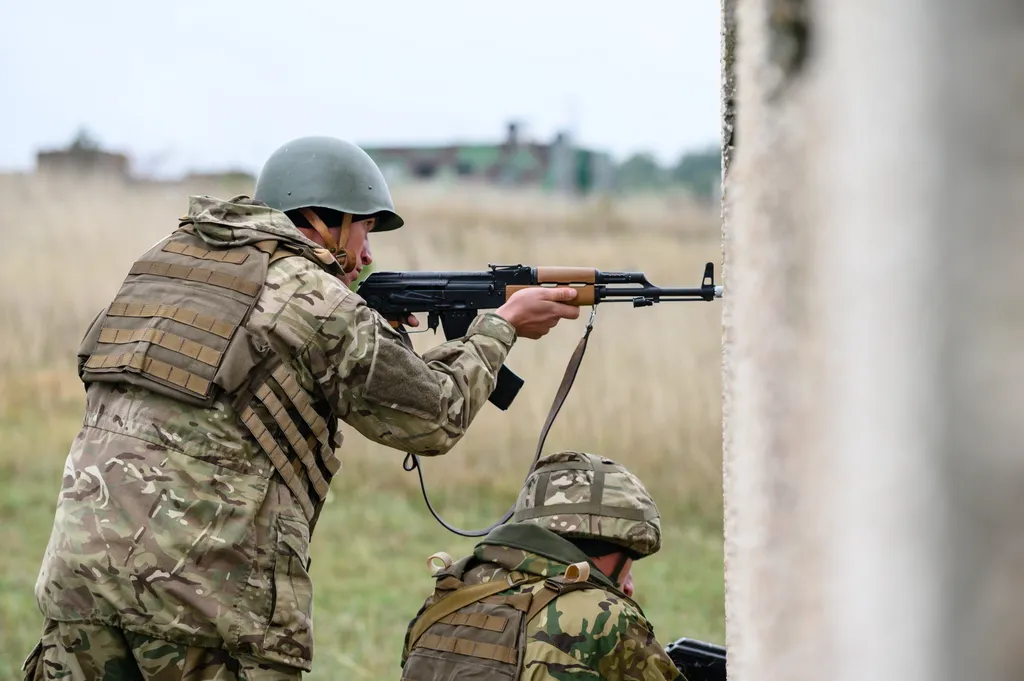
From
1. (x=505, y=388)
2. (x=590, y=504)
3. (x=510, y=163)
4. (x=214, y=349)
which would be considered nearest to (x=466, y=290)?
(x=505, y=388)

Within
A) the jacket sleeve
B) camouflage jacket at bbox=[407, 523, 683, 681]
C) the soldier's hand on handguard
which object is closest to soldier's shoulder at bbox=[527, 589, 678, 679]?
camouflage jacket at bbox=[407, 523, 683, 681]

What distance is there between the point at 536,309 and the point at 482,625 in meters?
0.92

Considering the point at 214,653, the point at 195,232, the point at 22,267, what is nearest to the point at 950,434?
the point at 214,653

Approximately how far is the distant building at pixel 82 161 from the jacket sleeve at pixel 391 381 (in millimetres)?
12783

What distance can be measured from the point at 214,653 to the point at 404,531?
616cm

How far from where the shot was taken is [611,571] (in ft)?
10.8

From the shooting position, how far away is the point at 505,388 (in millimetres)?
3553

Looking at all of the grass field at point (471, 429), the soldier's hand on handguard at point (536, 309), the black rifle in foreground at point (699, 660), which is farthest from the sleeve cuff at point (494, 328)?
the grass field at point (471, 429)

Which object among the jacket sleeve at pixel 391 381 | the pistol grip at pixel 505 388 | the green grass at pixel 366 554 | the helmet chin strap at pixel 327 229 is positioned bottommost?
the green grass at pixel 366 554

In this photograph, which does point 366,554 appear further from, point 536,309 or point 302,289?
point 302,289

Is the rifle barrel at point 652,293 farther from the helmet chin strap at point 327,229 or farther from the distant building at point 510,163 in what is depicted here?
the distant building at point 510,163

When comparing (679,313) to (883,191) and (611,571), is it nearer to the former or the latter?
(611,571)

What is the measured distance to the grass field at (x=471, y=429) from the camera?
7.52 metres

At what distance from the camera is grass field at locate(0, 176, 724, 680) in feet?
24.7
